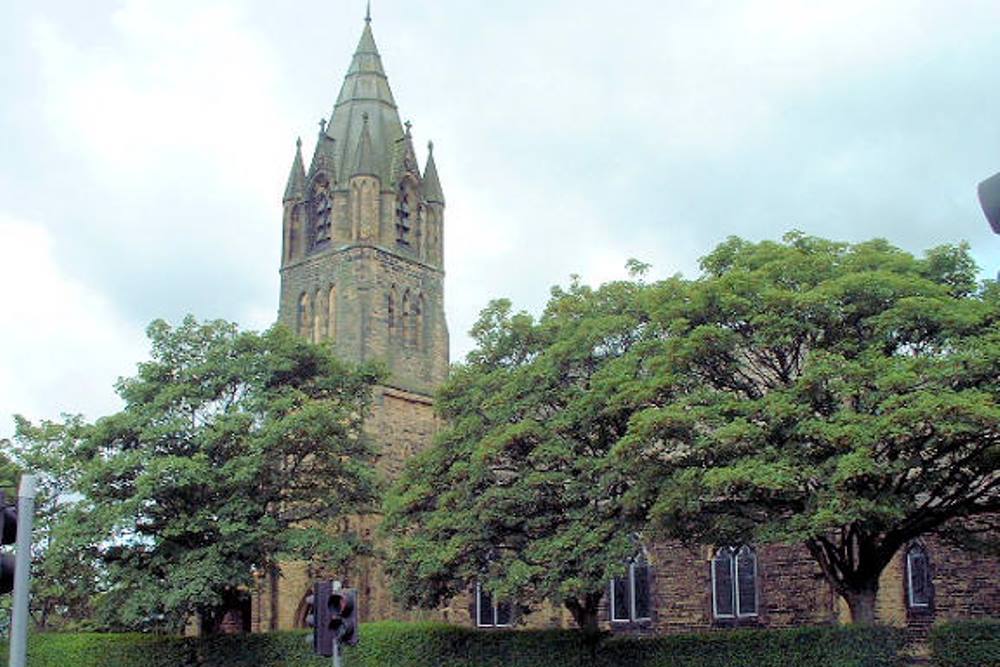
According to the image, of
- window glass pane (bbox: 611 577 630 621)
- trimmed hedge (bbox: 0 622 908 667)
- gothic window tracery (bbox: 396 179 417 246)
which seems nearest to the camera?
trimmed hedge (bbox: 0 622 908 667)

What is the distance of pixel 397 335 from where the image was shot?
52.1 meters

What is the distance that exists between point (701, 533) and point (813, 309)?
17.5 ft

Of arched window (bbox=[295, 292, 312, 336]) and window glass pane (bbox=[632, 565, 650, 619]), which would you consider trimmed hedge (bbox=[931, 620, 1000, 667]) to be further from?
arched window (bbox=[295, 292, 312, 336])

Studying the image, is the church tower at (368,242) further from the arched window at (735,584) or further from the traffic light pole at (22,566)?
the traffic light pole at (22,566)

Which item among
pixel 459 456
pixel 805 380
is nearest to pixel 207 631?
pixel 459 456

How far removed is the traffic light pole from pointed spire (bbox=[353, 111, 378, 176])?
44164 millimetres

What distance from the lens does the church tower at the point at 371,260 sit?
163ft

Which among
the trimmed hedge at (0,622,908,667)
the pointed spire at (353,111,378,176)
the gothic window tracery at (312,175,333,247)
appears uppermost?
the pointed spire at (353,111,378,176)

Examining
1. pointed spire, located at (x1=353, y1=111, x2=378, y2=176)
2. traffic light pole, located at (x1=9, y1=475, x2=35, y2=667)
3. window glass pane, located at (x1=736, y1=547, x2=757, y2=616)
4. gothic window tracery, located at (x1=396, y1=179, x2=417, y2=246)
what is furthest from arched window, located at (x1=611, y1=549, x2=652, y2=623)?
traffic light pole, located at (x1=9, y1=475, x2=35, y2=667)

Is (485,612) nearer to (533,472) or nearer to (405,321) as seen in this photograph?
(405,321)

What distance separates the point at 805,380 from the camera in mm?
24266

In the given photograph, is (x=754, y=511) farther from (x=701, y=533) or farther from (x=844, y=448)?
(x=844, y=448)

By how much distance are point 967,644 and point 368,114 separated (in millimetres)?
36414

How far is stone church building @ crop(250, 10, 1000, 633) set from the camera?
38062mm
